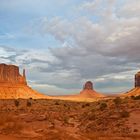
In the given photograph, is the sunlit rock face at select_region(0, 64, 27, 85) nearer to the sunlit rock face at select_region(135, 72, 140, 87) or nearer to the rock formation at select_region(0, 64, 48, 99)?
the rock formation at select_region(0, 64, 48, 99)

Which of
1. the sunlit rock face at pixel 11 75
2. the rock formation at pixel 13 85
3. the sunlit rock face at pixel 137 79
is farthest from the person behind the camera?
the sunlit rock face at pixel 11 75

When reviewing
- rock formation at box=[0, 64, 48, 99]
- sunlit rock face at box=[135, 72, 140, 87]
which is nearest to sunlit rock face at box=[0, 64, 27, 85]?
rock formation at box=[0, 64, 48, 99]

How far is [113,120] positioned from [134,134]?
531 centimetres

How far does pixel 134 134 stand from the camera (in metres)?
23.6

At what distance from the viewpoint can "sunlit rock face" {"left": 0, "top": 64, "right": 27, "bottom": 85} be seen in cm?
16762

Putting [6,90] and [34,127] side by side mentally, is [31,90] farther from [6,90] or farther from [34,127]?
[34,127]

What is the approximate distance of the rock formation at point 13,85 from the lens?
156m

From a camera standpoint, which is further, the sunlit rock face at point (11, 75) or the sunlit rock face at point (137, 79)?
the sunlit rock face at point (11, 75)

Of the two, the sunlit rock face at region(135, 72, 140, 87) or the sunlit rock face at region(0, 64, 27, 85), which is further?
the sunlit rock face at region(0, 64, 27, 85)

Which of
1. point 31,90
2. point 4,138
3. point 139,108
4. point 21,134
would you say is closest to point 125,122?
point 139,108

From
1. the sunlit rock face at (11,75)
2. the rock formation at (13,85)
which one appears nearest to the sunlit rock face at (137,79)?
the rock formation at (13,85)

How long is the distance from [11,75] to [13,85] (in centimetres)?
676

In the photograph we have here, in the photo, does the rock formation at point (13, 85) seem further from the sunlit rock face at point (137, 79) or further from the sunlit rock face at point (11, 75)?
the sunlit rock face at point (137, 79)

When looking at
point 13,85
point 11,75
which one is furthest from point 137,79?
point 11,75
